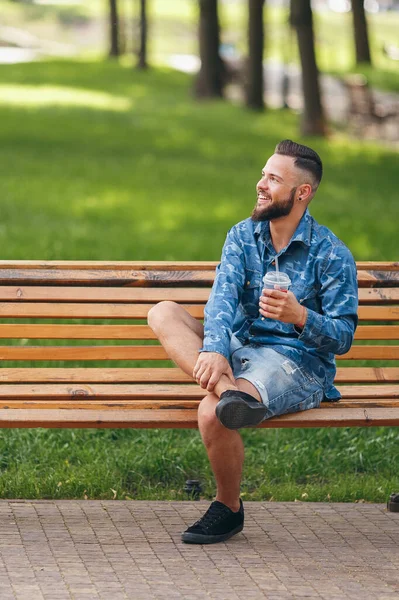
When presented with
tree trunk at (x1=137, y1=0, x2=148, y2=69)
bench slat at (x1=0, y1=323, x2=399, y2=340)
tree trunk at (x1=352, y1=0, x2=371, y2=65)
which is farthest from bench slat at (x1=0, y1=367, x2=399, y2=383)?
tree trunk at (x1=137, y1=0, x2=148, y2=69)

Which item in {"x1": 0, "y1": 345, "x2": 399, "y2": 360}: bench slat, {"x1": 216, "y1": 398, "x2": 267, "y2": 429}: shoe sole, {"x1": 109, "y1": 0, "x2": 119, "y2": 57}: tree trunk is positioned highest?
{"x1": 109, "y1": 0, "x2": 119, "y2": 57}: tree trunk

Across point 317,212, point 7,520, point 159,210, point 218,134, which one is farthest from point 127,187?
point 7,520

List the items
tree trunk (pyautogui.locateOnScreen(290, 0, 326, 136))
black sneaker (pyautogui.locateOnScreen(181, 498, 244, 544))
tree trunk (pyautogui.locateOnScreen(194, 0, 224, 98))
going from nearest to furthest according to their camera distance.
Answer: black sneaker (pyautogui.locateOnScreen(181, 498, 244, 544)) < tree trunk (pyautogui.locateOnScreen(290, 0, 326, 136)) < tree trunk (pyautogui.locateOnScreen(194, 0, 224, 98))

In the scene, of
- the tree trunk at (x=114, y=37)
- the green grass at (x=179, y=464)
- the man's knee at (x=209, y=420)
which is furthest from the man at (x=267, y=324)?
the tree trunk at (x=114, y=37)

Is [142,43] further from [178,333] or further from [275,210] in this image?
[178,333]

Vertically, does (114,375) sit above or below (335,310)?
below

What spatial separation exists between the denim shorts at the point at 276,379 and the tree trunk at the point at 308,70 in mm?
15757

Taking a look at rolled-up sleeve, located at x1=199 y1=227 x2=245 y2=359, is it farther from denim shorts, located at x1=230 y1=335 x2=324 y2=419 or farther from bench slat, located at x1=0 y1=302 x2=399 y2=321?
bench slat, located at x1=0 y1=302 x2=399 y2=321

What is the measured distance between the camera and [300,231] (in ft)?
16.3

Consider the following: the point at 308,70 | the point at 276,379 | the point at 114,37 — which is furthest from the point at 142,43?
the point at 276,379

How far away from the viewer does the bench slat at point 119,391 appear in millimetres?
5070

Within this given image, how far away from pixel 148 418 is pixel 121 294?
→ 0.87 m

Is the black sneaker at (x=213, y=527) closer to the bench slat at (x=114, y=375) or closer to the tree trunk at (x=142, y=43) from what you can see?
the bench slat at (x=114, y=375)

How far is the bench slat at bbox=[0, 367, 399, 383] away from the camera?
211 inches
